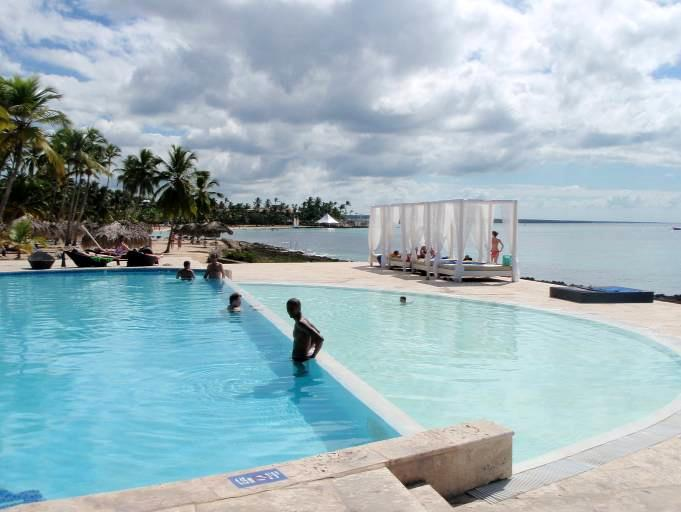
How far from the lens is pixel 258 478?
9.65ft

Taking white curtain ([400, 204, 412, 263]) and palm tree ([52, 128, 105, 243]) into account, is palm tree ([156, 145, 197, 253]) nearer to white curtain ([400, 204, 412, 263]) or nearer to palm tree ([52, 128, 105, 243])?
palm tree ([52, 128, 105, 243])

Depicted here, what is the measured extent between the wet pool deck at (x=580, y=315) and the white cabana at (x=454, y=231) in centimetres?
58

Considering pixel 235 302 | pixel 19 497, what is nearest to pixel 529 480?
pixel 19 497

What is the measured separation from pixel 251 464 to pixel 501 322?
23.2ft

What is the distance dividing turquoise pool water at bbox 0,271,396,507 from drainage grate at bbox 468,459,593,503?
100 cm

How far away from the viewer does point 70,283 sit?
15828 millimetres

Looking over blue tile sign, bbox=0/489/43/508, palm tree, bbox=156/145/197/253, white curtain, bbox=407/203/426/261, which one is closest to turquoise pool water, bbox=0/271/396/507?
blue tile sign, bbox=0/489/43/508

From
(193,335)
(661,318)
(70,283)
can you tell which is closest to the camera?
(193,335)

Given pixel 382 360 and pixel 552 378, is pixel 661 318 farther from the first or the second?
pixel 382 360

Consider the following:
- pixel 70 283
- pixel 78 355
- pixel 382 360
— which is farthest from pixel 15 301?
pixel 382 360

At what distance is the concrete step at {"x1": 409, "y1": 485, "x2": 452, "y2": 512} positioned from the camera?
9.63ft

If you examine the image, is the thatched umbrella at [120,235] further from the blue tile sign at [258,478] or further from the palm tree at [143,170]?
the blue tile sign at [258,478]

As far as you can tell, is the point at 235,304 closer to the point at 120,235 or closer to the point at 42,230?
the point at 120,235

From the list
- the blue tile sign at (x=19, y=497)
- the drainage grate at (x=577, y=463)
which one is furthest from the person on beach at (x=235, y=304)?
the drainage grate at (x=577, y=463)
